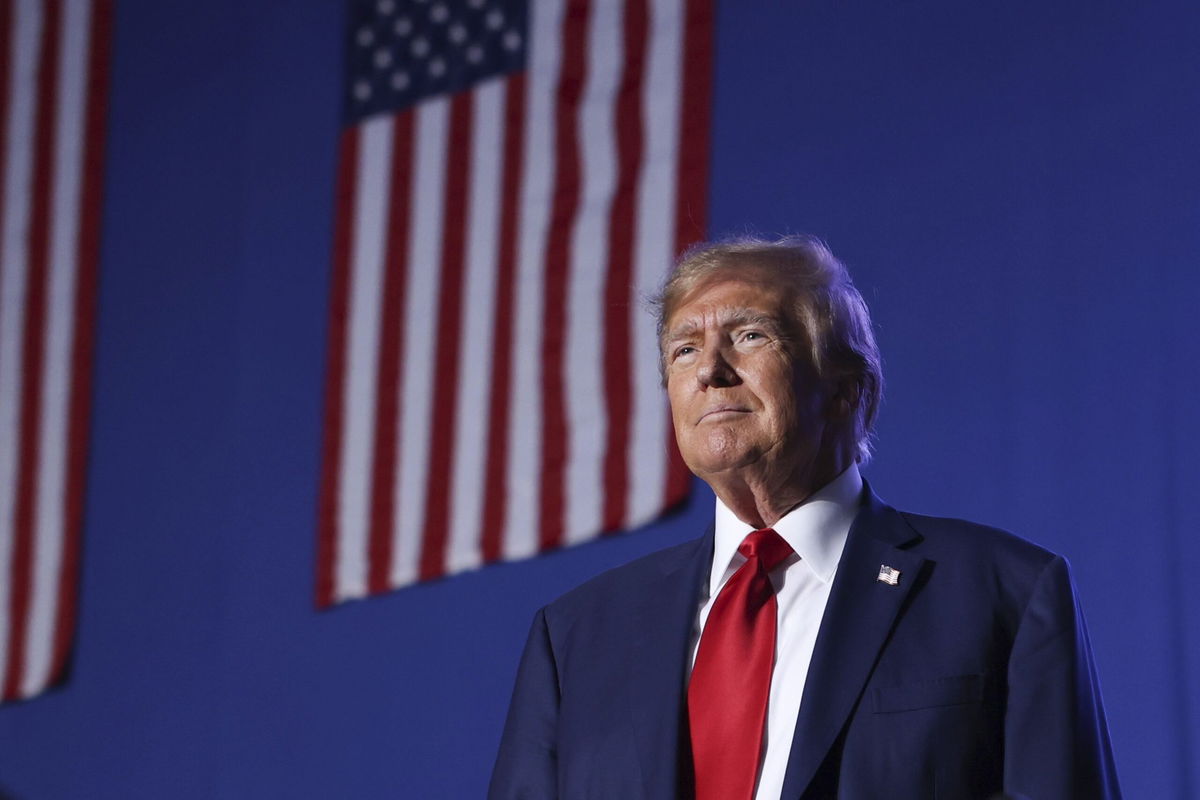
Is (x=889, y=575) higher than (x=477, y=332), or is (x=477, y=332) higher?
(x=477, y=332)

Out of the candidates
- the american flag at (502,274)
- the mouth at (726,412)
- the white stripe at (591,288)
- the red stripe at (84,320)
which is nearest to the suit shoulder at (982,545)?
the mouth at (726,412)

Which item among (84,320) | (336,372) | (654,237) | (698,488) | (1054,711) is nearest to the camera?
(1054,711)

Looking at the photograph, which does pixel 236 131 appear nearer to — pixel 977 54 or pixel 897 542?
pixel 977 54

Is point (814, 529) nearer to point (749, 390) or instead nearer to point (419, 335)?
point (749, 390)

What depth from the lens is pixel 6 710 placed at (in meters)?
3.77

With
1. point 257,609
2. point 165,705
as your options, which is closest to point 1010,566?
point 257,609

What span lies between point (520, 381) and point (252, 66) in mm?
1194

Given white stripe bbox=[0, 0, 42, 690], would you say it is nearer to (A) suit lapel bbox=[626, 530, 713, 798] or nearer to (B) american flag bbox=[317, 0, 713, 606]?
(B) american flag bbox=[317, 0, 713, 606]

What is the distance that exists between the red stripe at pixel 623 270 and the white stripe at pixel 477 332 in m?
0.29

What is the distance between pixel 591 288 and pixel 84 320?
1.45 m

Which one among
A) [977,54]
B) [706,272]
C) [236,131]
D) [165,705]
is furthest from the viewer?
[236,131]

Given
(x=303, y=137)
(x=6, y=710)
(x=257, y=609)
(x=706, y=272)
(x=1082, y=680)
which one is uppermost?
(x=303, y=137)

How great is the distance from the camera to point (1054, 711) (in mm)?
1466

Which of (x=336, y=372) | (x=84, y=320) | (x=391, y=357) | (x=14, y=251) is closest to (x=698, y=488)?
(x=391, y=357)
